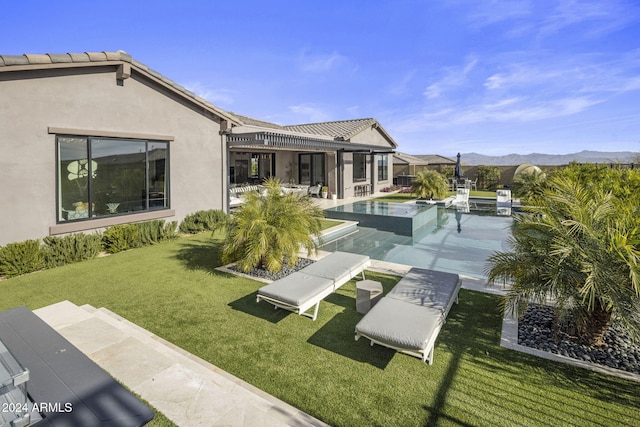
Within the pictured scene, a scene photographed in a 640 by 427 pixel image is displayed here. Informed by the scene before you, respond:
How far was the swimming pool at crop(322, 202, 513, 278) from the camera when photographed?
9512 millimetres

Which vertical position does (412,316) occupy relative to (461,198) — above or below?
below

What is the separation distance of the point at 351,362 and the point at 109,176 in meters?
9.39

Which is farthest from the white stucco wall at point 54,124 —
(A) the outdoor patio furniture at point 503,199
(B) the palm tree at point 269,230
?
(A) the outdoor patio furniture at point 503,199

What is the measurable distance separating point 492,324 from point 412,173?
33298mm

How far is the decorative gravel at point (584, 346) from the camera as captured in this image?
429 cm

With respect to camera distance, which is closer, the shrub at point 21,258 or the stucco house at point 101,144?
the shrub at point 21,258

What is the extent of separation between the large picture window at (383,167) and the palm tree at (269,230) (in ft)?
72.5

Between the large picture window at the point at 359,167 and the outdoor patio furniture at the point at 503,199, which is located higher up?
the large picture window at the point at 359,167

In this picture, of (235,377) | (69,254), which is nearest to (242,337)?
(235,377)

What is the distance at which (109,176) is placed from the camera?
998 cm

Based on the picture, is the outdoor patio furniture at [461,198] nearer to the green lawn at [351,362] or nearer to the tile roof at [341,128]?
the tile roof at [341,128]

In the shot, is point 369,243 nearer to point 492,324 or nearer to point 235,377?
point 492,324

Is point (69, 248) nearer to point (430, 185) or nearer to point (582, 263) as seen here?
point (582, 263)

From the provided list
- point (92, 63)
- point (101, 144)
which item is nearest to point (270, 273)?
point (101, 144)
